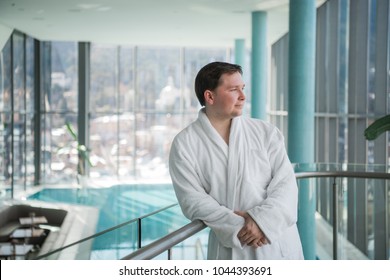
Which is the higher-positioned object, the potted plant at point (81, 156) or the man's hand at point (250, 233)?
the man's hand at point (250, 233)

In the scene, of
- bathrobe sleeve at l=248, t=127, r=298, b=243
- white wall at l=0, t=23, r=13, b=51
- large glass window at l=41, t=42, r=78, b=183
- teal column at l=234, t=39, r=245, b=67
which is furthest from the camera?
large glass window at l=41, t=42, r=78, b=183

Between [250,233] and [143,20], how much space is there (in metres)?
12.5

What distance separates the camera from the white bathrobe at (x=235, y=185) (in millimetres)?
2344

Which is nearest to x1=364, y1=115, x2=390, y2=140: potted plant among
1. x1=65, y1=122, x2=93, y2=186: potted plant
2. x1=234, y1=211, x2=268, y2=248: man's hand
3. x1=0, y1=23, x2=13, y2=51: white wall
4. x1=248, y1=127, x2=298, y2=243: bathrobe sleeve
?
x1=248, y1=127, x2=298, y2=243: bathrobe sleeve

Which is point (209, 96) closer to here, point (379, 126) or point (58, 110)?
point (379, 126)

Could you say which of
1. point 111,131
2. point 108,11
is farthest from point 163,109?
point 108,11

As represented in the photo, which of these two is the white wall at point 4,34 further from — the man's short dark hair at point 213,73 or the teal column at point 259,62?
the man's short dark hair at point 213,73

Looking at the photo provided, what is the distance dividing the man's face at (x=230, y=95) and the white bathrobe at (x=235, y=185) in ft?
0.30

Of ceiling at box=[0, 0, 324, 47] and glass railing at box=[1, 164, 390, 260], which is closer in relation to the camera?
glass railing at box=[1, 164, 390, 260]

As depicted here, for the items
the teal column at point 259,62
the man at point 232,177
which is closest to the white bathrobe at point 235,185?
the man at point 232,177

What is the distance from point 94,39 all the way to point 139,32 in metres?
2.57

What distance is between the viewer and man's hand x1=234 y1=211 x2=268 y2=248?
2326 millimetres

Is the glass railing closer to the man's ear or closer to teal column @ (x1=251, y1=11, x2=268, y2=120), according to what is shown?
the man's ear
